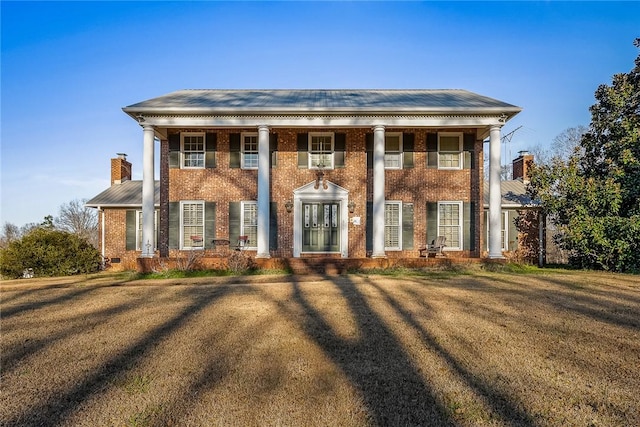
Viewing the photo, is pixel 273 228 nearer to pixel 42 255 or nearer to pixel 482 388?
pixel 42 255

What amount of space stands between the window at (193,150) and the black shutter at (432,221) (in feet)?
28.4

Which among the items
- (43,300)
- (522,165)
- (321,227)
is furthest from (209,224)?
(522,165)

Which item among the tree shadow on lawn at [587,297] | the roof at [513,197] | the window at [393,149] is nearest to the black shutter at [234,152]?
the window at [393,149]

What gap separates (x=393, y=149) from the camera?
52.5ft

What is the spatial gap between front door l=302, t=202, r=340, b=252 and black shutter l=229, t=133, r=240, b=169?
116 inches

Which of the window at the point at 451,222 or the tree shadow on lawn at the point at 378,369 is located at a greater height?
the window at the point at 451,222

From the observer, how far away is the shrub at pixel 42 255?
560 inches

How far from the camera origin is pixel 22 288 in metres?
10.6

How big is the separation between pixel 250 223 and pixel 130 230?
20.3 feet

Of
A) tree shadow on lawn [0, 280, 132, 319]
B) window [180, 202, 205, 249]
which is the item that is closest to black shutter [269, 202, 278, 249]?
window [180, 202, 205, 249]

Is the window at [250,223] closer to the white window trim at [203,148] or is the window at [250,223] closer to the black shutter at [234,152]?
the black shutter at [234,152]

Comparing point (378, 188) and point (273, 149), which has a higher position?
point (273, 149)

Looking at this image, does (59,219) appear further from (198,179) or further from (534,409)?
(534,409)

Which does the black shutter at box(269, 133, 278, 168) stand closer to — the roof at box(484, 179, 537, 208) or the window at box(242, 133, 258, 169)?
the window at box(242, 133, 258, 169)
